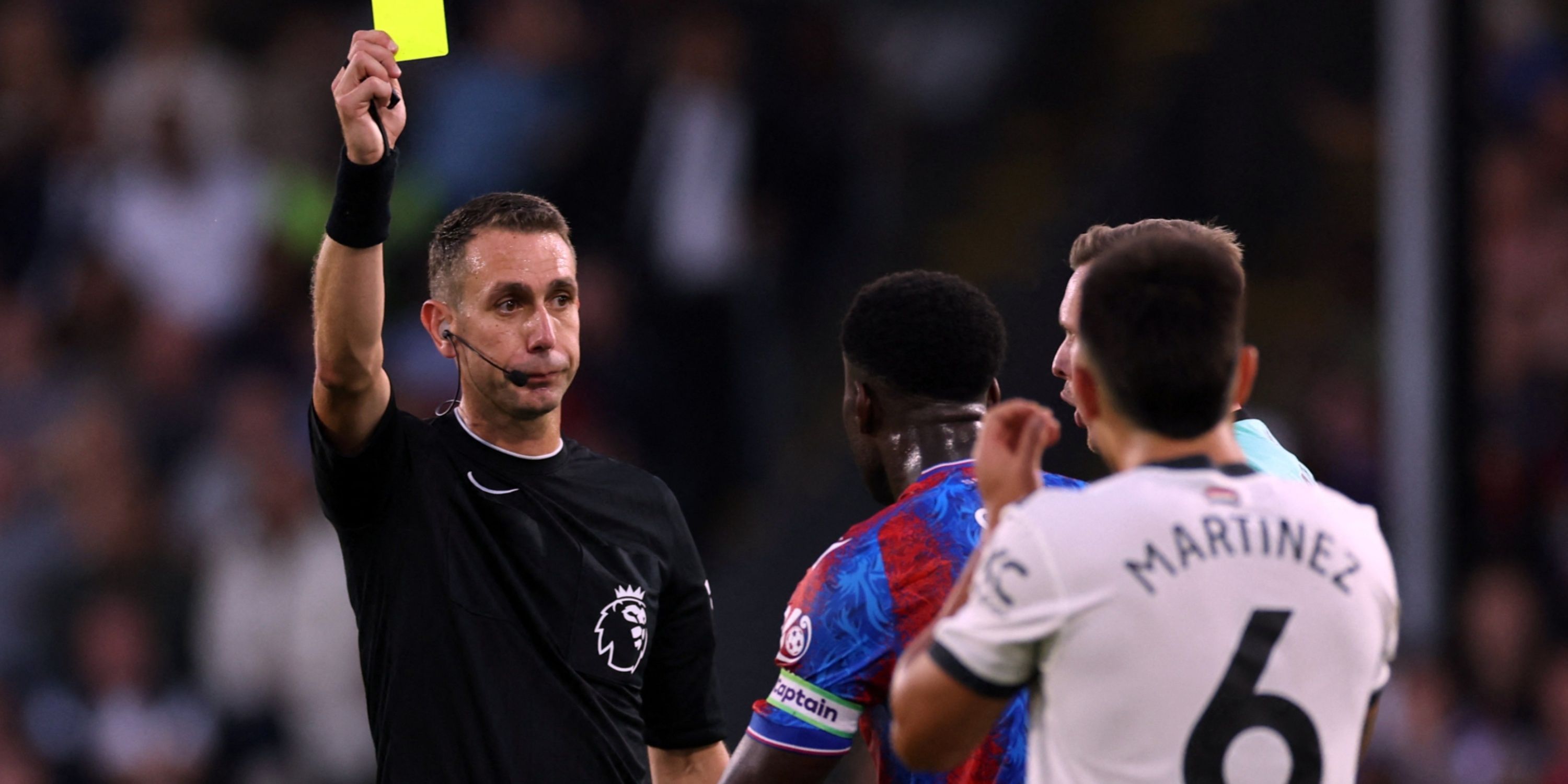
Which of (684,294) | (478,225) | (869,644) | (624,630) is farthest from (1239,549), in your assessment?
(684,294)

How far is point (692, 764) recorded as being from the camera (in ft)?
12.6

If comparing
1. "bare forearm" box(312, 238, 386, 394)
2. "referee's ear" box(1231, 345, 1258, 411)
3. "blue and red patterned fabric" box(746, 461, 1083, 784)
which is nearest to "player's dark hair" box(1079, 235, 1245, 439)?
"referee's ear" box(1231, 345, 1258, 411)

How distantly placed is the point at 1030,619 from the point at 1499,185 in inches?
260

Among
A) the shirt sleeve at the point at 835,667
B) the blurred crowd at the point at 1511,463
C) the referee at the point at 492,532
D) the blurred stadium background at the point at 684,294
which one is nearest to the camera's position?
the shirt sleeve at the point at 835,667

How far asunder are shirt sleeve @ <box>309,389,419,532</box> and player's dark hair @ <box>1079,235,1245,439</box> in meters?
1.51

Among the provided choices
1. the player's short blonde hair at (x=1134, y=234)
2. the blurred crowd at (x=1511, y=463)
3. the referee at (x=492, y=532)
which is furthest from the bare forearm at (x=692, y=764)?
the blurred crowd at (x=1511, y=463)

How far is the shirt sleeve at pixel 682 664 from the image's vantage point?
→ 3.78 meters

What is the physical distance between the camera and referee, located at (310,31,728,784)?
128 inches

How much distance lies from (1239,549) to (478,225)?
1.91 metres

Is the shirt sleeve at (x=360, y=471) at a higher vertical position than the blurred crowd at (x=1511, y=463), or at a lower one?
higher

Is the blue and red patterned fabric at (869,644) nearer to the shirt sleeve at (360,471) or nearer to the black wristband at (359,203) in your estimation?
the shirt sleeve at (360,471)

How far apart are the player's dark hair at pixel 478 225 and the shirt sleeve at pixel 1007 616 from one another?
163 centimetres

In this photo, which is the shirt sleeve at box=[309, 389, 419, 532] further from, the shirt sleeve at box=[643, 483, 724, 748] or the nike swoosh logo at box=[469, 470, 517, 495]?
the shirt sleeve at box=[643, 483, 724, 748]

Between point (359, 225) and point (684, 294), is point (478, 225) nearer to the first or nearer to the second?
point (359, 225)
